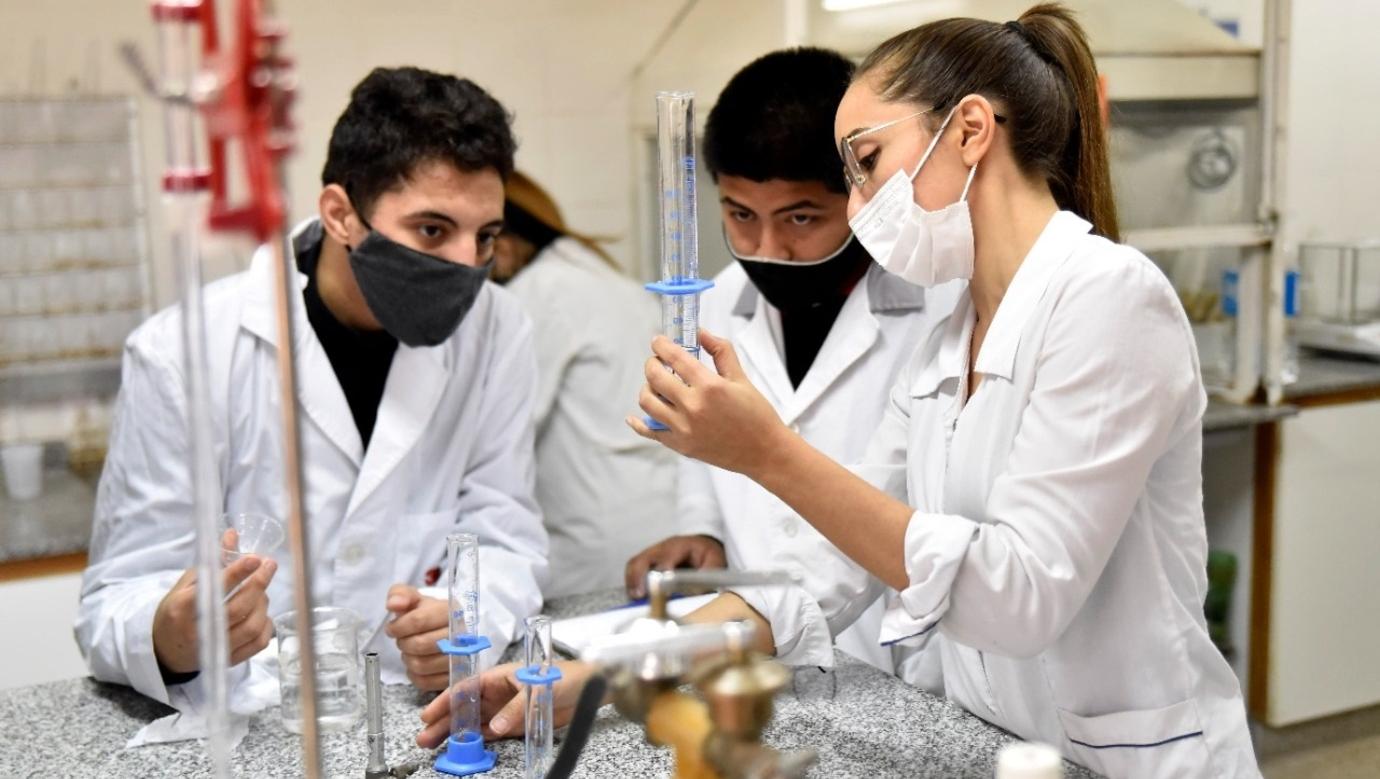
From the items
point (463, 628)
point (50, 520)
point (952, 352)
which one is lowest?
point (50, 520)

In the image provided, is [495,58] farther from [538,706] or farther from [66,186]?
[538,706]

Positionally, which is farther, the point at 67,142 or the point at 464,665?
the point at 67,142

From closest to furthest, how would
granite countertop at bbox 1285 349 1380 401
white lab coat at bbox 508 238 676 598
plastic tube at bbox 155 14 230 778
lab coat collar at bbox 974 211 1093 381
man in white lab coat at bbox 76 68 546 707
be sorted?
plastic tube at bbox 155 14 230 778 < lab coat collar at bbox 974 211 1093 381 < man in white lab coat at bbox 76 68 546 707 < white lab coat at bbox 508 238 676 598 < granite countertop at bbox 1285 349 1380 401

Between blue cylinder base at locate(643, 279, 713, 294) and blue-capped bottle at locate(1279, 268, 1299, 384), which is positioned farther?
blue-capped bottle at locate(1279, 268, 1299, 384)

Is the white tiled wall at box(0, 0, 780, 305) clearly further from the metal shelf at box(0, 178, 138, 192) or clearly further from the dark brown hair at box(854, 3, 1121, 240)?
the dark brown hair at box(854, 3, 1121, 240)

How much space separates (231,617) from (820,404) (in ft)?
2.70

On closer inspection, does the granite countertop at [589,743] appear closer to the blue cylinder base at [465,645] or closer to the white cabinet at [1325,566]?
the blue cylinder base at [465,645]

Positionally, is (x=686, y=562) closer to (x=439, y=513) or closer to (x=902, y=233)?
(x=439, y=513)

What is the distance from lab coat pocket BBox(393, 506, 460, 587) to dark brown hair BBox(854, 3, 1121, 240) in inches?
31.7

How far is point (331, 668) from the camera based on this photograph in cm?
133

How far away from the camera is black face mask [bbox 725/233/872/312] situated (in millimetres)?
1711

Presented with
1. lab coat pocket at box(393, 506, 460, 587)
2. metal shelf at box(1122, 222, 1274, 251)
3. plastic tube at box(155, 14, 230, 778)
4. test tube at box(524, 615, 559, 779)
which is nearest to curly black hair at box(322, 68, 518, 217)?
lab coat pocket at box(393, 506, 460, 587)

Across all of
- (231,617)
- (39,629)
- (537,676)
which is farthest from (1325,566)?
(39,629)

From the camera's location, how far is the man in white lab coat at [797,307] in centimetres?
166
